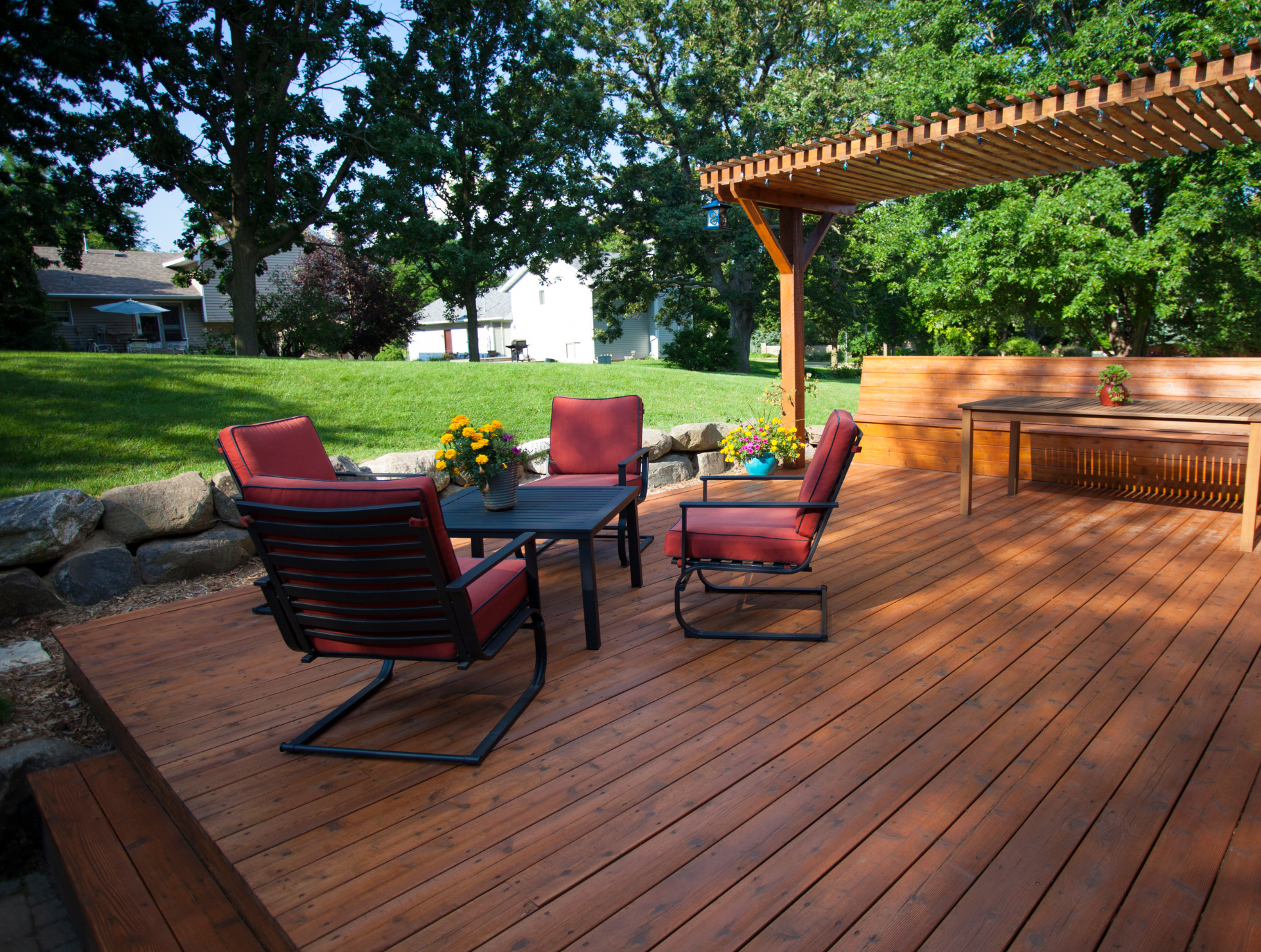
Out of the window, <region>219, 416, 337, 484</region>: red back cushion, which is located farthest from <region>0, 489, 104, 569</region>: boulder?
the window

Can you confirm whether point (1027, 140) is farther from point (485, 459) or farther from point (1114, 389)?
point (485, 459)

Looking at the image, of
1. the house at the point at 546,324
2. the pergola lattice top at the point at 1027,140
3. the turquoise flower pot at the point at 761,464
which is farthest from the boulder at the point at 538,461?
the house at the point at 546,324

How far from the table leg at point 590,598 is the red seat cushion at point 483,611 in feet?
1.39

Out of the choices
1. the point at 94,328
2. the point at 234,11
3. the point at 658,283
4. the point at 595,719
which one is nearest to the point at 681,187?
the point at 658,283

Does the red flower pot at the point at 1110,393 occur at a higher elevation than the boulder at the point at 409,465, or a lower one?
higher

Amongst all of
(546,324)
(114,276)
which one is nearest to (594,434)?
(114,276)

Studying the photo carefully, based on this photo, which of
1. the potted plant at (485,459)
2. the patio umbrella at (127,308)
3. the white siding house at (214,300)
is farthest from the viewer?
the white siding house at (214,300)

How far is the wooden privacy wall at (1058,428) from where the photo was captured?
5.41 meters

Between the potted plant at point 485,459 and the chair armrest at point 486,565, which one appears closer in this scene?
the chair armrest at point 486,565

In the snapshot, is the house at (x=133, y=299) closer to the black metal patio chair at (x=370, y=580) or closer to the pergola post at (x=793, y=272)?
the pergola post at (x=793, y=272)

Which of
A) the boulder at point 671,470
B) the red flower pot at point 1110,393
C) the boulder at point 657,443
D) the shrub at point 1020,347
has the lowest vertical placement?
the boulder at point 671,470

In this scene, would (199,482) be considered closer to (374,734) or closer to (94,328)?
(374,734)

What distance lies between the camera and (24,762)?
2.60 m

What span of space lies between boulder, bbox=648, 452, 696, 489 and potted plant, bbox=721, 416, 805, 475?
708 mm
